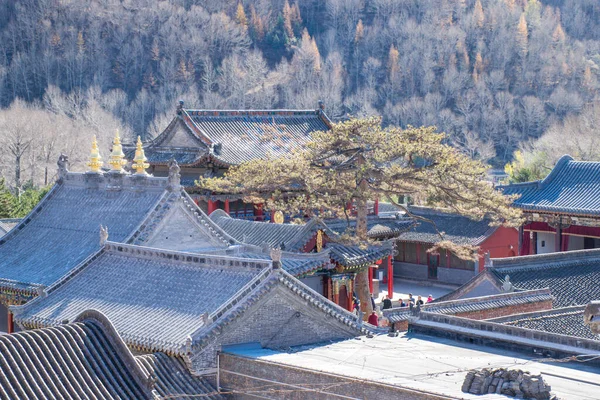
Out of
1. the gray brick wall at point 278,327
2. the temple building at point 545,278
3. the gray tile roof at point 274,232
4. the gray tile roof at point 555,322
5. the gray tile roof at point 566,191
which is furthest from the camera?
the gray tile roof at point 566,191

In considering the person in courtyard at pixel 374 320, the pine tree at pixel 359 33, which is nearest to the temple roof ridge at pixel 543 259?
the person in courtyard at pixel 374 320

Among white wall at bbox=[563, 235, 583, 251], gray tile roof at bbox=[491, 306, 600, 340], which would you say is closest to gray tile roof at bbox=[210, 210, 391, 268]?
gray tile roof at bbox=[491, 306, 600, 340]

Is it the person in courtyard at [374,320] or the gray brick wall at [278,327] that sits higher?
the gray brick wall at [278,327]

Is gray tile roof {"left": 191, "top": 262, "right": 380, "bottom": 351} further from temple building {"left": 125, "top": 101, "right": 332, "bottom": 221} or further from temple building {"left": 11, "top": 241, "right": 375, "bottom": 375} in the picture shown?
temple building {"left": 125, "top": 101, "right": 332, "bottom": 221}

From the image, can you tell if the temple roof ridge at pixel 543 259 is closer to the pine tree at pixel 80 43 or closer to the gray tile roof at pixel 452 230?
the gray tile roof at pixel 452 230

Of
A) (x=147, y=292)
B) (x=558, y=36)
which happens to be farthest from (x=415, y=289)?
(x=558, y=36)

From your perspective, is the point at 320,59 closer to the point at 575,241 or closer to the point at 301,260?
the point at 575,241
